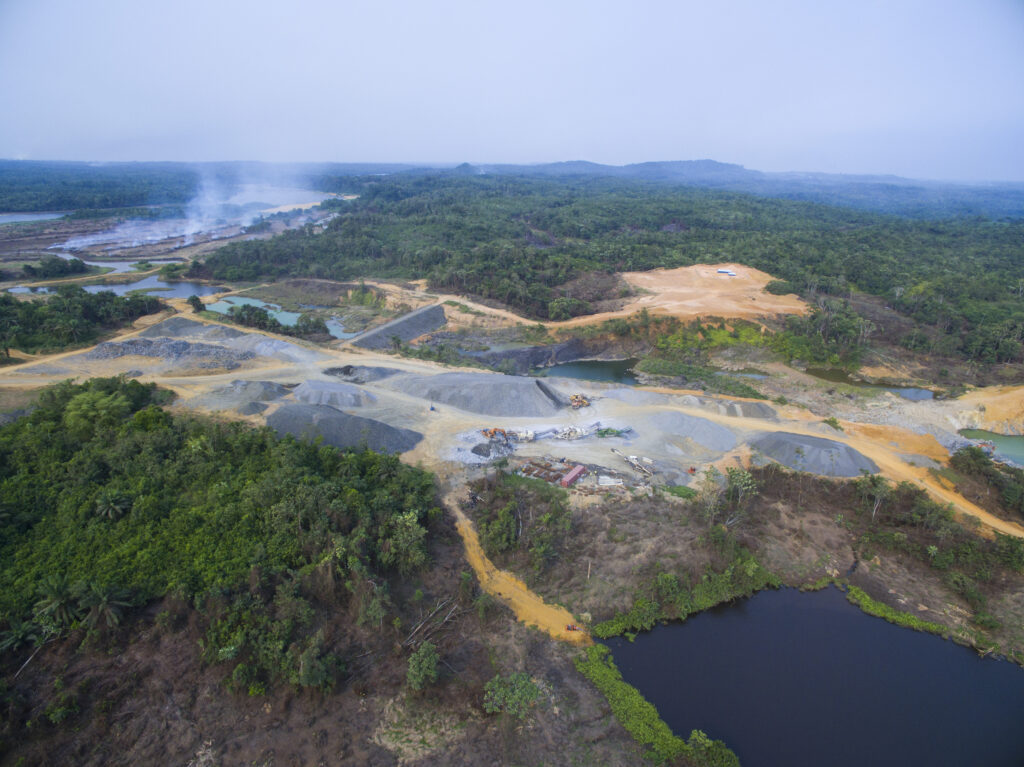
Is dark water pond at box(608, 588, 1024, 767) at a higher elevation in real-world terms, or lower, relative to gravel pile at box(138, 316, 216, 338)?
lower

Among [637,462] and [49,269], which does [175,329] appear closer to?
[49,269]

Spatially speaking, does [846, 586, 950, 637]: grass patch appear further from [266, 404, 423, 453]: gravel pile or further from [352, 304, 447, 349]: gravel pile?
[352, 304, 447, 349]: gravel pile

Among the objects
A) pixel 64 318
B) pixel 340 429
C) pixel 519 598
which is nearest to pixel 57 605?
pixel 340 429

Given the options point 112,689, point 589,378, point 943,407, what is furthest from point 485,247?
point 112,689

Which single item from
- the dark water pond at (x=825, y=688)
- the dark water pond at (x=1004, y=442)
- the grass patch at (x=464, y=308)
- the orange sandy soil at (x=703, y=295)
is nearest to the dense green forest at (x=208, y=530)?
the dark water pond at (x=825, y=688)

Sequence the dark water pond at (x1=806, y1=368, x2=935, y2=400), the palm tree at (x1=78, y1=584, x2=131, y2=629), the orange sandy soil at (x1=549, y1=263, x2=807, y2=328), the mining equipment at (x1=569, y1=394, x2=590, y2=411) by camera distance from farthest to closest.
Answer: the orange sandy soil at (x1=549, y1=263, x2=807, y2=328) → the dark water pond at (x1=806, y1=368, x2=935, y2=400) → the mining equipment at (x1=569, y1=394, x2=590, y2=411) → the palm tree at (x1=78, y1=584, x2=131, y2=629)

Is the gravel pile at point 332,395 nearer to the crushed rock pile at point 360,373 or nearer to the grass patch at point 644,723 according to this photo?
the crushed rock pile at point 360,373

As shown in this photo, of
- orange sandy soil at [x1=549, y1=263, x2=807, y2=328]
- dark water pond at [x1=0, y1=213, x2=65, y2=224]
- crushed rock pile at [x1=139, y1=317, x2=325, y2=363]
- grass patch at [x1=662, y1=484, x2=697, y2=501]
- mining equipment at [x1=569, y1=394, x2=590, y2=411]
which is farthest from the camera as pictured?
dark water pond at [x1=0, y1=213, x2=65, y2=224]

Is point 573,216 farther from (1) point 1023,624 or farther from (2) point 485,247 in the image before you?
(1) point 1023,624

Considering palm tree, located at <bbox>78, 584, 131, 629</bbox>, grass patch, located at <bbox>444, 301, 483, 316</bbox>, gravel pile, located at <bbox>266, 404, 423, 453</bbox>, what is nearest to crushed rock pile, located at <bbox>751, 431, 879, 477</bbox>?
gravel pile, located at <bbox>266, 404, 423, 453</bbox>
